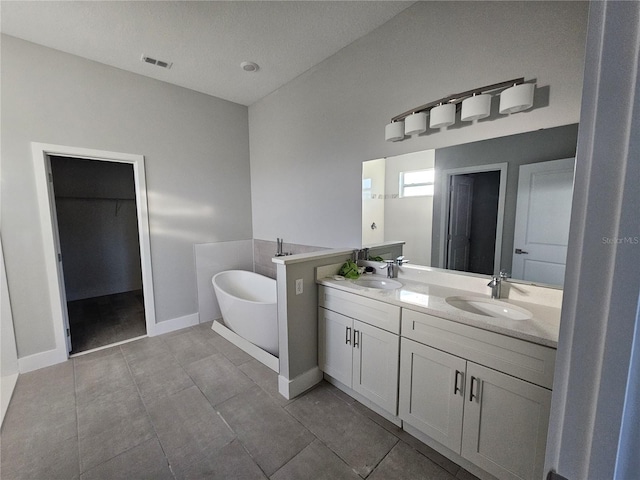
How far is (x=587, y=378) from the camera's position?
391 mm

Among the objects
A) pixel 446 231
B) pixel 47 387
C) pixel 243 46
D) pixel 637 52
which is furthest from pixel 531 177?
pixel 47 387

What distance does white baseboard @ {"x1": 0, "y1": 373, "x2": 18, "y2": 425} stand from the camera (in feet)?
6.83

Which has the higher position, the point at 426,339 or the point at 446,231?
the point at 446,231

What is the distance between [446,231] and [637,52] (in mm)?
1886

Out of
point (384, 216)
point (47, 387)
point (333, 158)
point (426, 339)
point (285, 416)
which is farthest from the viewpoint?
point (333, 158)

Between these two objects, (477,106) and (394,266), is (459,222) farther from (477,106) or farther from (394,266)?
(477,106)

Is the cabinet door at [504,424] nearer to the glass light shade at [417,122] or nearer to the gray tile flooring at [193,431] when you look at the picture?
the gray tile flooring at [193,431]

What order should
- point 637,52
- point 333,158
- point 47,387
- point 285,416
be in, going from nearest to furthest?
point 637,52 < point 285,416 < point 47,387 < point 333,158

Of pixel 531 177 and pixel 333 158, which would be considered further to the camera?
pixel 333 158

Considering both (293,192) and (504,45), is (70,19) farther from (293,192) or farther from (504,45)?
(504,45)

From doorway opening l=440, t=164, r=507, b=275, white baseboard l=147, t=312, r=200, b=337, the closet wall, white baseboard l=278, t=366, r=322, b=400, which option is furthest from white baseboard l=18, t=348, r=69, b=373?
doorway opening l=440, t=164, r=507, b=275

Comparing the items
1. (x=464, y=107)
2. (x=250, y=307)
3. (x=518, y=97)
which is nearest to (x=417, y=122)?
(x=464, y=107)

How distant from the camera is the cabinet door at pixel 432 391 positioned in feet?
5.02

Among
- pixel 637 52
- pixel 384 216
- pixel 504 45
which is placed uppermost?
pixel 504 45
